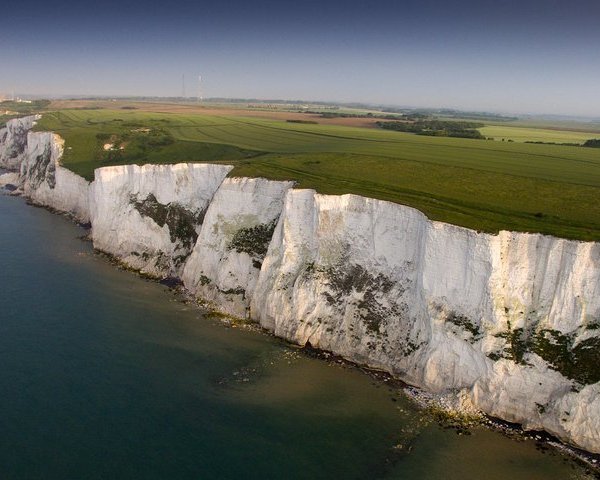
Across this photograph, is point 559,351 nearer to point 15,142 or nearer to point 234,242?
point 234,242

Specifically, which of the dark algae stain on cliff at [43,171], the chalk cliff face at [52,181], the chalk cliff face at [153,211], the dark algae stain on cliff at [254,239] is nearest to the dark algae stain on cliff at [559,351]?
the dark algae stain on cliff at [254,239]

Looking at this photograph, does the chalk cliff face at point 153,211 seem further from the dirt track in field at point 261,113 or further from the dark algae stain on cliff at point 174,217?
the dirt track in field at point 261,113

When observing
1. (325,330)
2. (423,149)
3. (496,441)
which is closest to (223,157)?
(423,149)

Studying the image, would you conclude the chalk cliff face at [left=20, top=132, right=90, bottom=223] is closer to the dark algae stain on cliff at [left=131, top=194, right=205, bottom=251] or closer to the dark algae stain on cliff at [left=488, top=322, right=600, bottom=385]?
the dark algae stain on cliff at [left=131, top=194, right=205, bottom=251]

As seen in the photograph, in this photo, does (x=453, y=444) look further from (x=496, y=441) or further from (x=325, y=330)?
(x=325, y=330)

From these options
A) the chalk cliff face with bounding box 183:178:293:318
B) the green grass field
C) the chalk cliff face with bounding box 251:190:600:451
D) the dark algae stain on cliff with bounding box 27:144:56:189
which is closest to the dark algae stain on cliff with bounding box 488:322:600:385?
the chalk cliff face with bounding box 251:190:600:451
